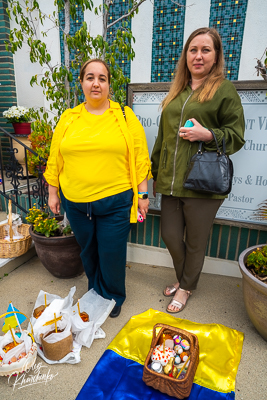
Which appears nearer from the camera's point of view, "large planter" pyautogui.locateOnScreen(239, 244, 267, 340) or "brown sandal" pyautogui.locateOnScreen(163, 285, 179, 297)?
"large planter" pyautogui.locateOnScreen(239, 244, 267, 340)

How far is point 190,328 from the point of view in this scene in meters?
1.95

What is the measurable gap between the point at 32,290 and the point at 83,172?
1.28 meters

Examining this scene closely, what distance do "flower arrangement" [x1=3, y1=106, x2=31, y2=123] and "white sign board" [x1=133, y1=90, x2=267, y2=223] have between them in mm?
2224

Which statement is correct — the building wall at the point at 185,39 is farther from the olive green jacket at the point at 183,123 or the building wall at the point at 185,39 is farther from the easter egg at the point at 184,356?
the easter egg at the point at 184,356

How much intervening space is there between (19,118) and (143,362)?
147 inches

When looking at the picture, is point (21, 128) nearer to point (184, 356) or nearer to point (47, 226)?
point (47, 226)

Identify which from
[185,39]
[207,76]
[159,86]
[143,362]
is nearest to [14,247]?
[143,362]

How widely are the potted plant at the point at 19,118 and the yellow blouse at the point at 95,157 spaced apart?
8.32 ft

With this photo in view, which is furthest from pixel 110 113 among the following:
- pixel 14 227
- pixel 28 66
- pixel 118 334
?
pixel 28 66

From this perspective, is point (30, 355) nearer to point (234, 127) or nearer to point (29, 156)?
point (234, 127)

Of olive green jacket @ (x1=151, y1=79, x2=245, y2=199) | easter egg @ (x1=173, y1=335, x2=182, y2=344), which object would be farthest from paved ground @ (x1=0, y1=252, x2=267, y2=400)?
olive green jacket @ (x1=151, y1=79, x2=245, y2=199)

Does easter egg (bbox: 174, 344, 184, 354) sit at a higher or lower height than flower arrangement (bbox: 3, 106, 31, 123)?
lower

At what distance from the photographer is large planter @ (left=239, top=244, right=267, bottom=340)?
5.63 ft

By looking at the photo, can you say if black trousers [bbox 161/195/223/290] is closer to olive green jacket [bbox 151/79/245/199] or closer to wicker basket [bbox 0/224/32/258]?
olive green jacket [bbox 151/79/245/199]
